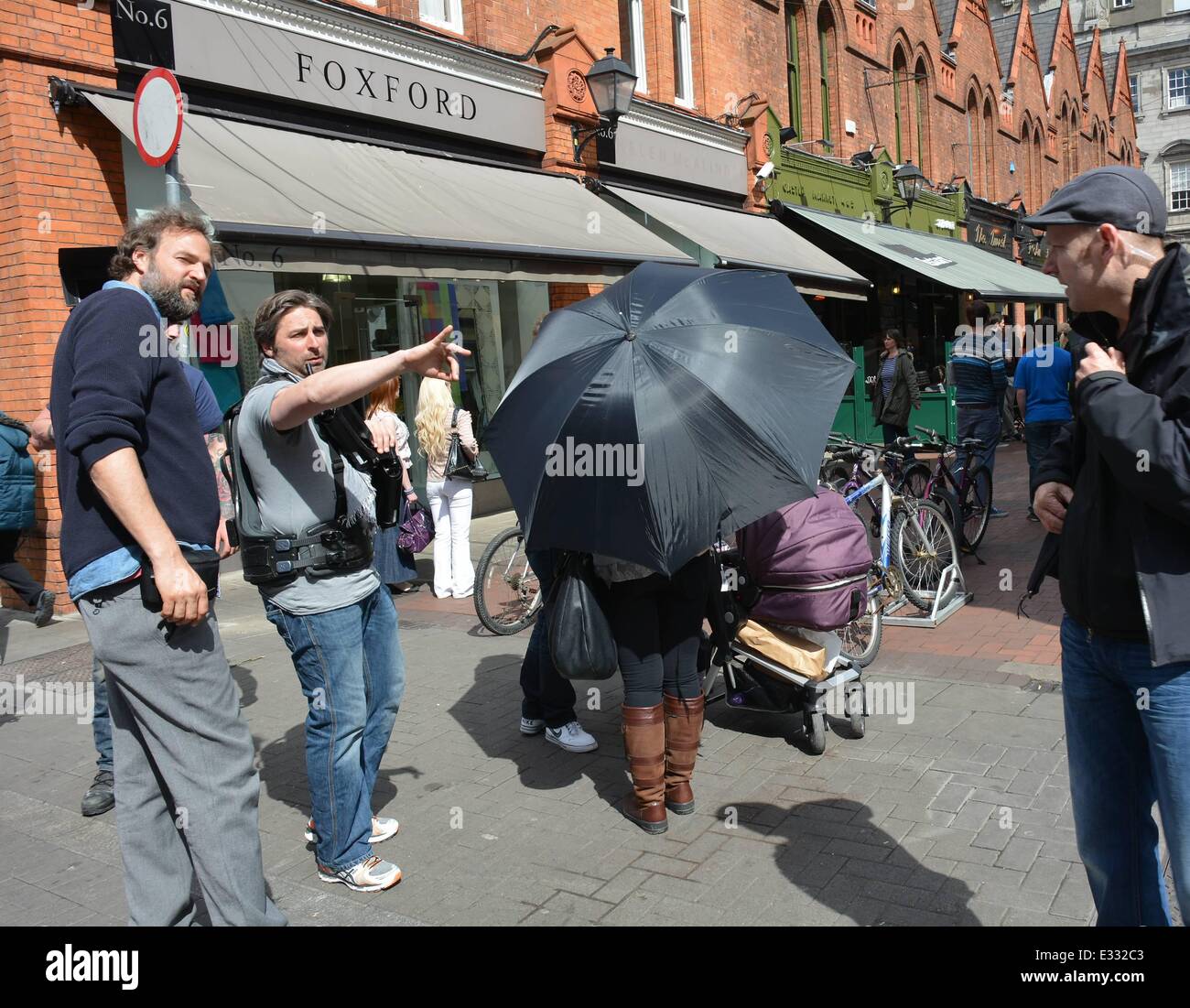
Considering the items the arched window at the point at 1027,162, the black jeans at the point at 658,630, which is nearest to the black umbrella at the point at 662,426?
the black jeans at the point at 658,630

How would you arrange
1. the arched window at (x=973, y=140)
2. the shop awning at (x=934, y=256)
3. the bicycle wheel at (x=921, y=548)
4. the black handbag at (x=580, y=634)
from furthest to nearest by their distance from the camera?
1. the arched window at (x=973, y=140)
2. the shop awning at (x=934, y=256)
3. the bicycle wheel at (x=921, y=548)
4. the black handbag at (x=580, y=634)

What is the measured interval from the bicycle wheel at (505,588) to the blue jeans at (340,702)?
10.9 ft

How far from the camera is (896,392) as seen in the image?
38.4 feet

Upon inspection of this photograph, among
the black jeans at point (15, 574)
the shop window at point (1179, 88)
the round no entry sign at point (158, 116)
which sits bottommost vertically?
the black jeans at point (15, 574)

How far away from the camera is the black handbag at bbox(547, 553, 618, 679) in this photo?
3.88 m

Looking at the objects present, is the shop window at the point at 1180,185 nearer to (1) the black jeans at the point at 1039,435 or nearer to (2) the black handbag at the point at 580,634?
(1) the black jeans at the point at 1039,435

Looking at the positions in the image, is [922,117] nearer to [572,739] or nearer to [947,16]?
[947,16]

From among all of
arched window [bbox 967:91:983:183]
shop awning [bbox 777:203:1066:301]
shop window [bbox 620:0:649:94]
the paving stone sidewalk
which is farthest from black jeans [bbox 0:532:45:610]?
arched window [bbox 967:91:983:183]

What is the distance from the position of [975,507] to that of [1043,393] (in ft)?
4.14

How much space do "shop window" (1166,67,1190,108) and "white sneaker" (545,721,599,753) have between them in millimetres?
66164

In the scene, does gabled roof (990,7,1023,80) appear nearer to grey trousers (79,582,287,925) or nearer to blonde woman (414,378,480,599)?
blonde woman (414,378,480,599)

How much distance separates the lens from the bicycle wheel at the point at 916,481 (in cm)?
830
